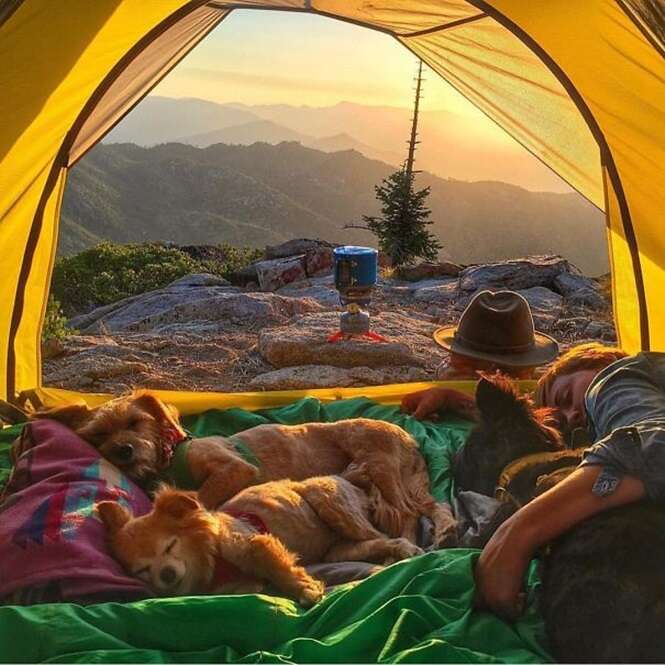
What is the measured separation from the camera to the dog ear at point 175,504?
2.74m

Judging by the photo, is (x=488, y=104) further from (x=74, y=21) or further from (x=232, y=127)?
(x=232, y=127)

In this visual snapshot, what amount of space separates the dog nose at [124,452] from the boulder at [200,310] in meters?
5.66

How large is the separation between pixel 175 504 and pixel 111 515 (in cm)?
27

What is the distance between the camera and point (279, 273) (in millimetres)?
12844

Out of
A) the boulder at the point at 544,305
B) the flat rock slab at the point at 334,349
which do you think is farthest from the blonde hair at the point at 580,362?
the boulder at the point at 544,305

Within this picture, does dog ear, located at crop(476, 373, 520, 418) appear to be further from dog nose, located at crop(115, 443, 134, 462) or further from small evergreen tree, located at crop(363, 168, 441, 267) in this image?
small evergreen tree, located at crop(363, 168, 441, 267)

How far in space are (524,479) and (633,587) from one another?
97cm

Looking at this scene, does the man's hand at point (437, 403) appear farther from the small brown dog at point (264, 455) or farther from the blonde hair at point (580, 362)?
the blonde hair at point (580, 362)

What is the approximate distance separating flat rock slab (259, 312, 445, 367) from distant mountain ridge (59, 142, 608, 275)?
3569 cm

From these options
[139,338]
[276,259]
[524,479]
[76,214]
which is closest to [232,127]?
[76,214]

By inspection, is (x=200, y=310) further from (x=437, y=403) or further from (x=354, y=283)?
(x=437, y=403)

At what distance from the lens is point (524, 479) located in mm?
3109

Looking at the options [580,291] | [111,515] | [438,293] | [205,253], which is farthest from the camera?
[205,253]

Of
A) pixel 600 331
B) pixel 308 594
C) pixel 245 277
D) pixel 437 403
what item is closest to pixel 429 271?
pixel 245 277
